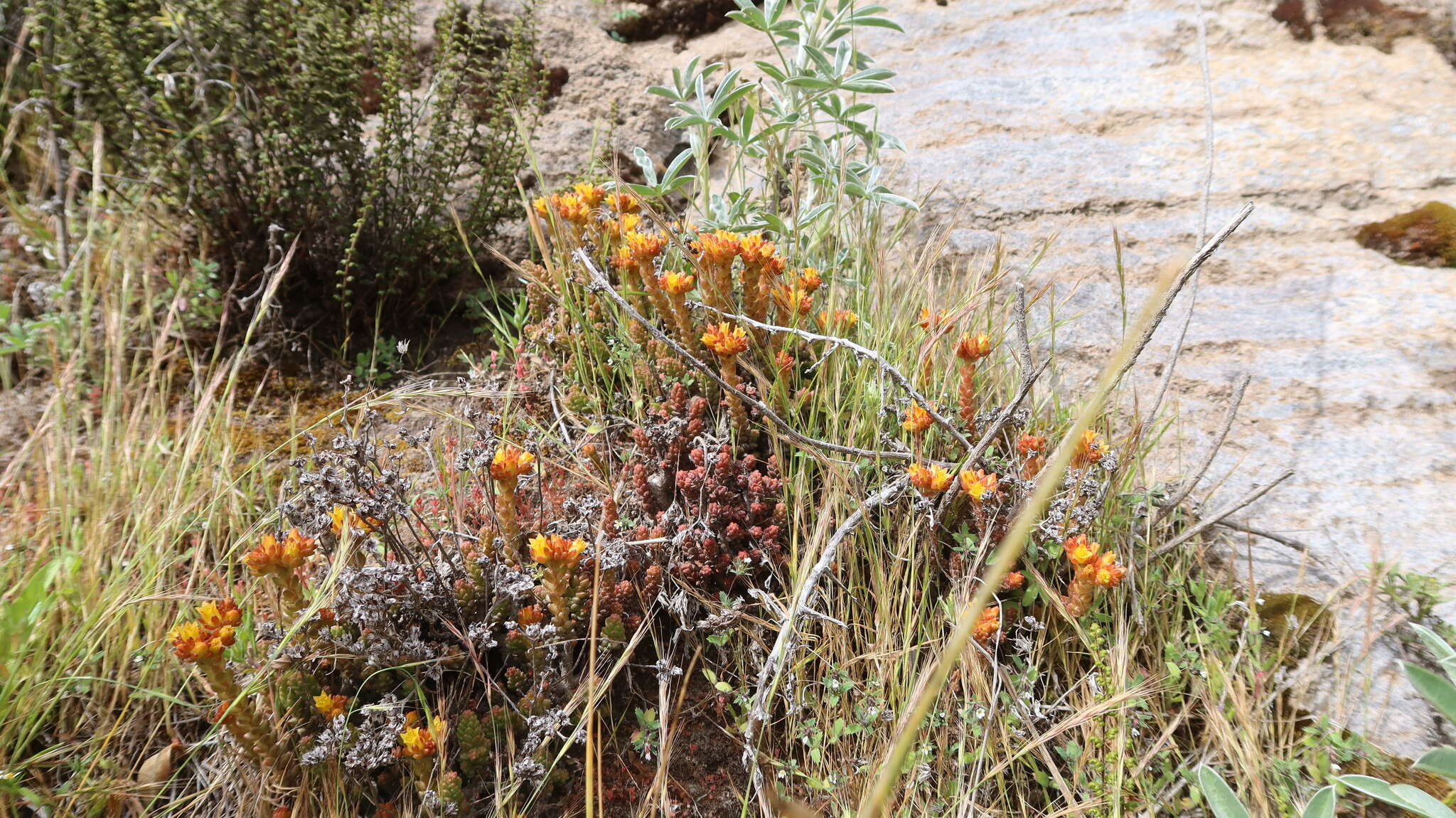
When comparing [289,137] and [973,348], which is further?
[289,137]

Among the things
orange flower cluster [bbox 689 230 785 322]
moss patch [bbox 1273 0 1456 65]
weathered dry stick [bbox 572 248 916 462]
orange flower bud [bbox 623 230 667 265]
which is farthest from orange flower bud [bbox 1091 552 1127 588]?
moss patch [bbox 1273 0 1456 65]

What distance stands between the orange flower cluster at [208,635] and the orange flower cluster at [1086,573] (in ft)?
5.63

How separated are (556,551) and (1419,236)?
9.52ft

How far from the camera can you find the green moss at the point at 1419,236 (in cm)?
255

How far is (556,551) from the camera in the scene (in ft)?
5.27

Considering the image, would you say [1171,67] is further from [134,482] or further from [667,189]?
[134,482]

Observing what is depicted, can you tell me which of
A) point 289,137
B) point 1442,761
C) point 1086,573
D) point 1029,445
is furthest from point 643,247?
point 1442,761

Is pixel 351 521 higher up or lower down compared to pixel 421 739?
higher up

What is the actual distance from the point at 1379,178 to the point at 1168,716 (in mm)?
2269

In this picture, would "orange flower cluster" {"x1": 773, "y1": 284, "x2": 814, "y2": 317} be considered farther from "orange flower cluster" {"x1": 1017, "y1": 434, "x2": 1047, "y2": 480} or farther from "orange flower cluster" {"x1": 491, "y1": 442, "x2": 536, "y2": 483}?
"orange flower cluster" {"x1": 491, "y1": 442, "x2": 536, "y2": 483}

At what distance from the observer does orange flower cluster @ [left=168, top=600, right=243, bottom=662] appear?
4.82ft

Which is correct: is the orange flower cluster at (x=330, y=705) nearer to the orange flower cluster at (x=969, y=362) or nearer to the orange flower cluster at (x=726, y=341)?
the orange flower cluster at (x=726, y=341)

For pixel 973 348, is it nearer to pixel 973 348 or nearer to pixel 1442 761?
pixel 973 348

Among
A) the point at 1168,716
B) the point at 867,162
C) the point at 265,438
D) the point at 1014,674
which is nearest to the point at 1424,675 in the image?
the point at 1168,716
